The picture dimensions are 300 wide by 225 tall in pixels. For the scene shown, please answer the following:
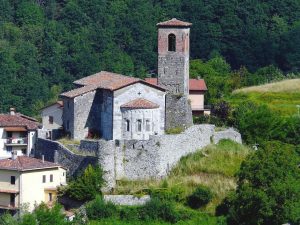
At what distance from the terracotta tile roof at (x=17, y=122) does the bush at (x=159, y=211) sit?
30.0ft

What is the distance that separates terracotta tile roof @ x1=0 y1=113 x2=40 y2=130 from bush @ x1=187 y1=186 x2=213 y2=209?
9.82 metres

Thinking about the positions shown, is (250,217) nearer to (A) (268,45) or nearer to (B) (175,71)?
(B) (175,71)

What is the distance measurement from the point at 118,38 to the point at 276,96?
44.3 metres

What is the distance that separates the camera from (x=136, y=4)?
134625 mm

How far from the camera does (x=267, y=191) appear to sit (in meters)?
62.9

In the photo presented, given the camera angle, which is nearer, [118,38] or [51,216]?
[51,216]

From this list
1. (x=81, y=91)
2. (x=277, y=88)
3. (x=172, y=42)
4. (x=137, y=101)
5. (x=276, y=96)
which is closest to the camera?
(x=137, y=101)

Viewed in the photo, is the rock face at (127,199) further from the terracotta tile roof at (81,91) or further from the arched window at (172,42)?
the arched window at (172,42)

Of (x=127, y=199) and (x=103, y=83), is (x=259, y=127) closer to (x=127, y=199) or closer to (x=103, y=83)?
(x=103, y=83)

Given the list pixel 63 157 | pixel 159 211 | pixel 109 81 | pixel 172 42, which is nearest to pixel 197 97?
pixel 172 42

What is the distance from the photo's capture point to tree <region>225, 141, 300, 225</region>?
62469 millimetres

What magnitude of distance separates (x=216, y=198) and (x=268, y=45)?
56.3 m

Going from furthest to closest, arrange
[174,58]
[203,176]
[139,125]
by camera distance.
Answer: [174,58], [139,125], [203,176]

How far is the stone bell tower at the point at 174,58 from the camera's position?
228 feet
